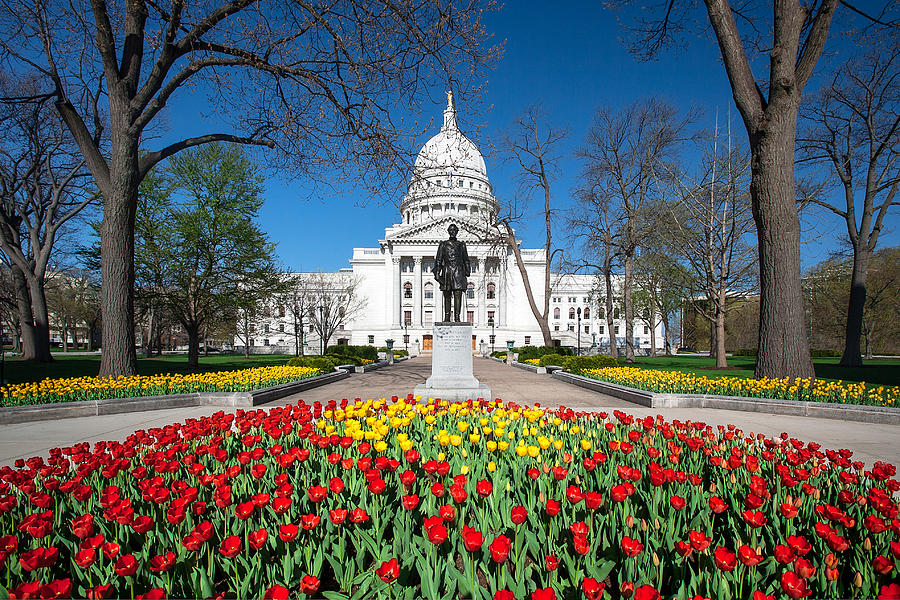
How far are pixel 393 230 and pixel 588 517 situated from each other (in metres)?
71.9

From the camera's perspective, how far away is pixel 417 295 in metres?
70.2

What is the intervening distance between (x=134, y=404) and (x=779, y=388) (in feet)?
49.6

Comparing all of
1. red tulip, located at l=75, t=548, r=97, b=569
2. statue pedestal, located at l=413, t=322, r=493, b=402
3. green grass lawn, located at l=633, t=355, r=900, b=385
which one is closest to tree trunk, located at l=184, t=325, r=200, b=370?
statue pedestal, located at l=413, t=322, r=493, b=402

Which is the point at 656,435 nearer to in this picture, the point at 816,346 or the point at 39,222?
the point at 39,222

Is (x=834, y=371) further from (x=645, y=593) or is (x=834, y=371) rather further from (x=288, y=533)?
(x=288, y=533)

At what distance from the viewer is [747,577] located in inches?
88.3

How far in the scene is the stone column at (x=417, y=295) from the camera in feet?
228

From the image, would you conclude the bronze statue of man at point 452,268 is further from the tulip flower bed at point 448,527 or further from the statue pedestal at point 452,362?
the tulip flower bed at point 448,527

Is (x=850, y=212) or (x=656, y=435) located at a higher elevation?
(x=850, y=212)

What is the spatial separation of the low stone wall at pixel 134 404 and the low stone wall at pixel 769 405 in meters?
9.62

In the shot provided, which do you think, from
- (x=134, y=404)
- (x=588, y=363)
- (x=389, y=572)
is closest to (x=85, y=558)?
(x=389, y=572)

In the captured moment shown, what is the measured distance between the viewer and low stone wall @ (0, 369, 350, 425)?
8773 millimetres

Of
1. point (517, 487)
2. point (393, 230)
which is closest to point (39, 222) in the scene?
point (517, 487)

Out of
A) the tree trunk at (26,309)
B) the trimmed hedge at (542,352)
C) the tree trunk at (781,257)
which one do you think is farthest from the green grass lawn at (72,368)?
the tree trunk at (781,257)
